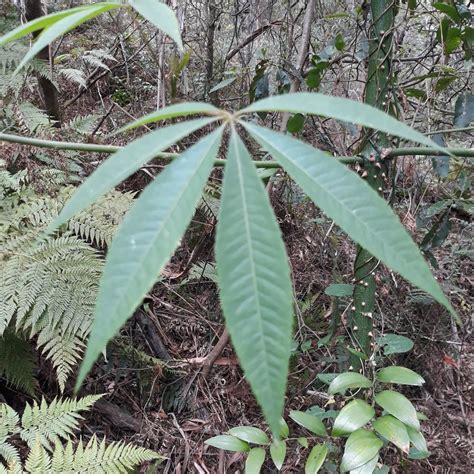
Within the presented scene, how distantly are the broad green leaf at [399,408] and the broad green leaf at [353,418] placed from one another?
28 mm

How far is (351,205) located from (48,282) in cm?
133

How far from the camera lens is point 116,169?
28 centimetres

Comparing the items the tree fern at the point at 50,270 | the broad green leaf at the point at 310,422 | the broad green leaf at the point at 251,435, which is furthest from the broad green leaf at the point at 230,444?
the tree fern at the point at 50,270

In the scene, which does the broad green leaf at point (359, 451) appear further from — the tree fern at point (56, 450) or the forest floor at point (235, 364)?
the tree fern at point (56, 450)

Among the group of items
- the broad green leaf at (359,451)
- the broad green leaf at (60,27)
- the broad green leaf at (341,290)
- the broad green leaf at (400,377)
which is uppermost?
the broad green leaf at (60,27)

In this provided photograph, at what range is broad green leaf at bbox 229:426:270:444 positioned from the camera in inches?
36.1

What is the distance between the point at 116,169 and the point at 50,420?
4.01 ft

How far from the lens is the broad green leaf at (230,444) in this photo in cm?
93

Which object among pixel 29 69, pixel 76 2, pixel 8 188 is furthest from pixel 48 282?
pixel 76 2

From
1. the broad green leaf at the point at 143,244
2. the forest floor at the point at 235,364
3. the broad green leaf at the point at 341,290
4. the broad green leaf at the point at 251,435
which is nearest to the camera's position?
the broad green leaf at the point at 143,244

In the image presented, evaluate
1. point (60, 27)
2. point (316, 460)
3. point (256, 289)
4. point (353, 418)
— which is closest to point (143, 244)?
point (256, 289)

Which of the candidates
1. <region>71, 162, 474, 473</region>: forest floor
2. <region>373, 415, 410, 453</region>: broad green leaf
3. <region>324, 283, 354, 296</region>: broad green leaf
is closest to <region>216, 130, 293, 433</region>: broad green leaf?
<region>373, 415, 410, 453</region>: broad green leaf

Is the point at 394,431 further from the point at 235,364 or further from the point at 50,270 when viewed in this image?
the point at 50,270

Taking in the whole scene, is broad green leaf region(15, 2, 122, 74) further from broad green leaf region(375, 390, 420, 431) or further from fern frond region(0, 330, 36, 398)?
fern frond region(0, 330, 36, 398)
